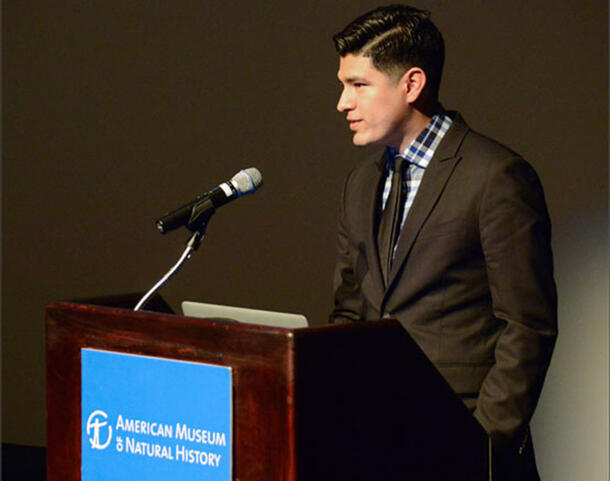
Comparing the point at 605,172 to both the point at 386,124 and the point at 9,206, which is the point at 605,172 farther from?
the point at 9,206

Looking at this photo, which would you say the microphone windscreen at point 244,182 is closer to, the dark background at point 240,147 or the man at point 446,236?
the man at point 446,236

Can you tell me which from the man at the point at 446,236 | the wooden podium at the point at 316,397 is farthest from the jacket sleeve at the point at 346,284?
the wooden podium at the point at 316,397

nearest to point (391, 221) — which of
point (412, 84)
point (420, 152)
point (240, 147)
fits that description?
point (420, 152)

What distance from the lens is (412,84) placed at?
2.17m

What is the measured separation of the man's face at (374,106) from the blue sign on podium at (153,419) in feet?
2.45

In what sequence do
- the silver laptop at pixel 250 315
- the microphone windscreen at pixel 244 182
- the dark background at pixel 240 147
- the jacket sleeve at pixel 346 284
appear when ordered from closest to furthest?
the silver laptop at pixel 250 315, the microphone windscreen at pixel 244 182, the jacket sleeve at pixel 346 284, the dark background at pixel 240 147

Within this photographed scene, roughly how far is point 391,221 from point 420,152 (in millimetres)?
157

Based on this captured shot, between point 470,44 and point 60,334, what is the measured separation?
2.15 m

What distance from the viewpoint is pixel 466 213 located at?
204cm

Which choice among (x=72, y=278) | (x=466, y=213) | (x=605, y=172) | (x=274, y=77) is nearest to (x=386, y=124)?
(x=466, y=213)

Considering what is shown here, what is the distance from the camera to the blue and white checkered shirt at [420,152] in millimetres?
2174

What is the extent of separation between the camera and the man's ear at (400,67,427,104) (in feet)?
7.11

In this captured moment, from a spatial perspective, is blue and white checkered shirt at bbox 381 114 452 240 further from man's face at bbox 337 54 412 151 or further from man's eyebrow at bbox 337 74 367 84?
man's eyebrow at bbox 337 74 367 84

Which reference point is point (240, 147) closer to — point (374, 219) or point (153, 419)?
point (374, 219)
